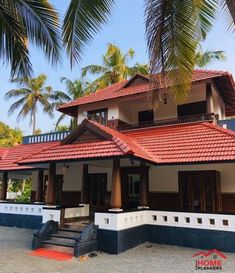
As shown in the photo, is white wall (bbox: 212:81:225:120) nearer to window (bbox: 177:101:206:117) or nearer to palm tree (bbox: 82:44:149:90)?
window (bbox: 177:101:206:117)

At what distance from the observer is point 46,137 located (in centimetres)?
1656

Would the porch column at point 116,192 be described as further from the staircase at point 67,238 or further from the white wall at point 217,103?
the white wall at point 217,103

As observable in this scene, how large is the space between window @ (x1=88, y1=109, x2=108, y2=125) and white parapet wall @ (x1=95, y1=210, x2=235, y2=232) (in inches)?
245

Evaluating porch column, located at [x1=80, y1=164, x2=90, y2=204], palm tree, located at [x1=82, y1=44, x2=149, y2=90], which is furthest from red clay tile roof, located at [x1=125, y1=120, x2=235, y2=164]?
palm tree, located at [x1=82, y1=44, x2=149, y2=90]

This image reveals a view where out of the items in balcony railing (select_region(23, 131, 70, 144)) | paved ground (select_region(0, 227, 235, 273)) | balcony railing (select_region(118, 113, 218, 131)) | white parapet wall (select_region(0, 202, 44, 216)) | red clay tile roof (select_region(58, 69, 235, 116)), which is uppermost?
red clay tile roof (select_region(58, 69, 235, 116))

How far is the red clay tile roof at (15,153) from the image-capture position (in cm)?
1498

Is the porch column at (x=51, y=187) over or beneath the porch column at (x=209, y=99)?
beneath

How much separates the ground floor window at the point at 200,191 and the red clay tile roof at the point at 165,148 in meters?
1.31

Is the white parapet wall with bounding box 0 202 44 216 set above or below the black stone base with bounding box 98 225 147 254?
above

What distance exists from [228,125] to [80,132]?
21.5 ft

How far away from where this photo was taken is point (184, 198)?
1127 centimetres

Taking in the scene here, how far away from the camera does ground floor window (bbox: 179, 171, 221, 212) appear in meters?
10.7

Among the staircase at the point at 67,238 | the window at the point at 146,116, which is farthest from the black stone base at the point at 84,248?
the window at the point at 146,116

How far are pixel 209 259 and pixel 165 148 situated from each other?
4.21 meters
